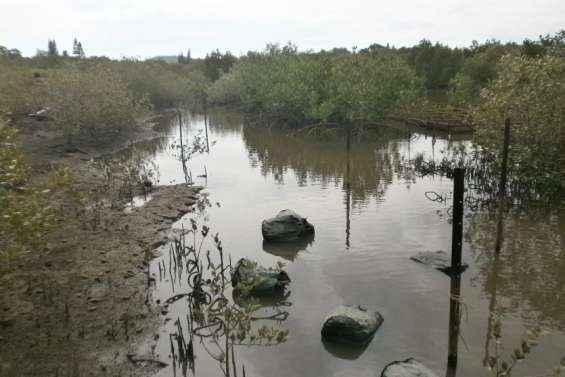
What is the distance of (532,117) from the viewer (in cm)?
1897

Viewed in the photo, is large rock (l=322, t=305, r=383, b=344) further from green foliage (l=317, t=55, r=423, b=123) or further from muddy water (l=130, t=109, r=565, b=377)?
green foliage (l=317, t=55, r=423, b=123)

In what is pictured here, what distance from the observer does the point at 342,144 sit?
3938 centimetres

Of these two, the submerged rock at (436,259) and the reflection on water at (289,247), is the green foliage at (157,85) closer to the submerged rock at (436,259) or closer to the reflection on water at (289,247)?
the reflection on water at (289,247)

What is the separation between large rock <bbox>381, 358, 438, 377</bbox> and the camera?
30.6ft

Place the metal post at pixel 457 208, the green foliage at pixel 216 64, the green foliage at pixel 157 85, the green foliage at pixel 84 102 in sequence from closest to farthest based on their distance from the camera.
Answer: the metal post at pixel 457 208
the green foliage at pixel 84 102
the green foliage at pixel 157 85
the green foliage at pixel 216 64

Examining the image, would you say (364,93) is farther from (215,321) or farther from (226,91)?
(226,91)

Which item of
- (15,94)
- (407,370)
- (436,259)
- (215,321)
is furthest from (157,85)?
(407,370)

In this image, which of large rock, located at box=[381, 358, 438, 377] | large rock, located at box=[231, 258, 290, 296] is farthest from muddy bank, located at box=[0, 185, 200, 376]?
large rock, located at box=[381, 358, 438, 377]

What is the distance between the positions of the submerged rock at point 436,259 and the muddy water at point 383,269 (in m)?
0.30

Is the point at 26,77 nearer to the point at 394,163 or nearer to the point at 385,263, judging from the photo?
the point at 394,163

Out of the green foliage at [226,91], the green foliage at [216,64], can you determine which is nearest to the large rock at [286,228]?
the green foliage at [226,91]

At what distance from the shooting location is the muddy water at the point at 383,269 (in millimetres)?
10977

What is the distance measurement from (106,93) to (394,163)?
2553 cm

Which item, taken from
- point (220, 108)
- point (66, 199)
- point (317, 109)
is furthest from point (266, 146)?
point (220, 108)
